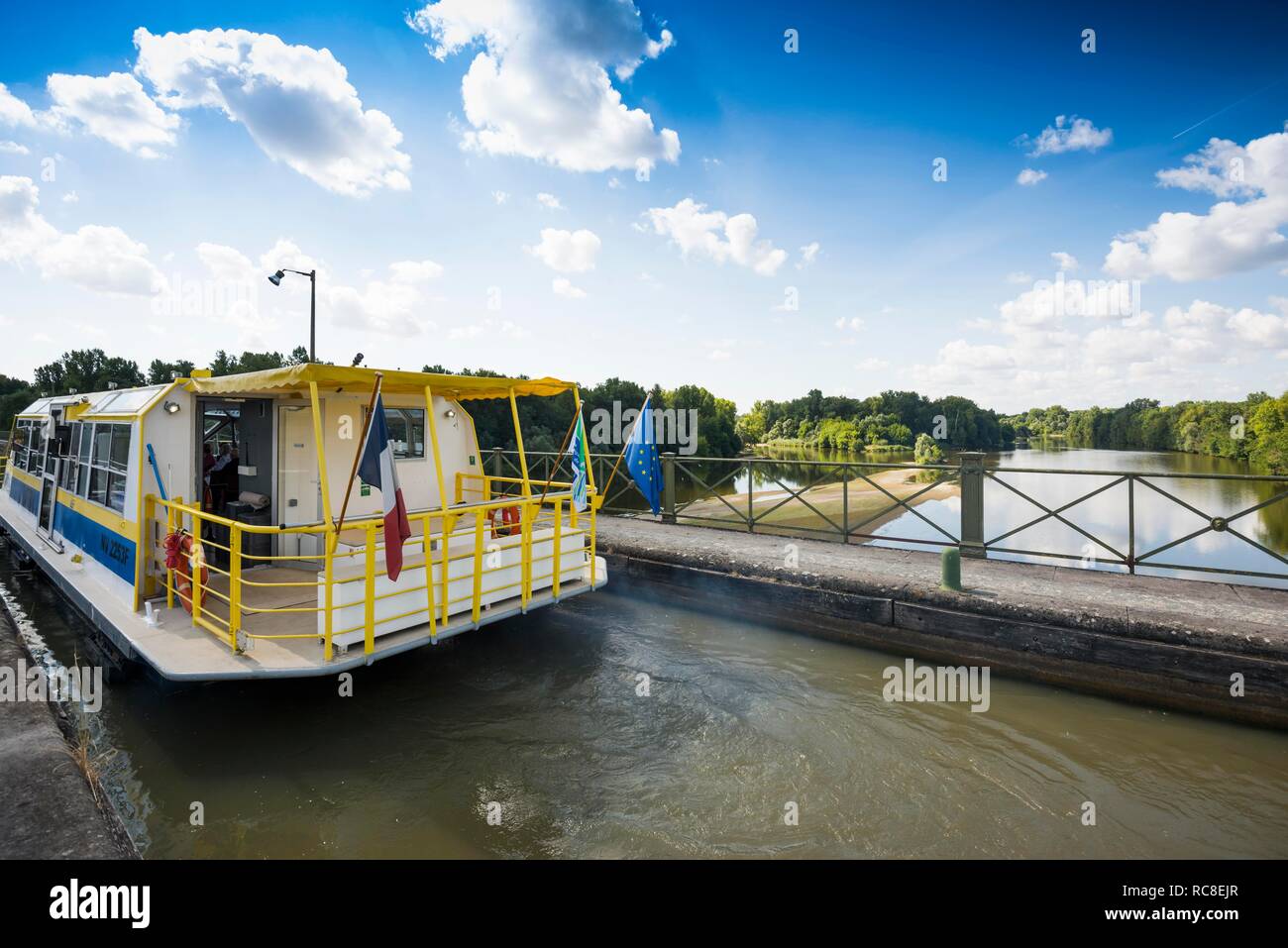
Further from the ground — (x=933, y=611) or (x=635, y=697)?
(x=933, y=611)

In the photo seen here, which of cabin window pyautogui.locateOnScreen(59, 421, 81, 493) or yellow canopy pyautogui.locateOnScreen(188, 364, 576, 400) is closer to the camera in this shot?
yellow canopy pyautogui.locateOnScreen(188, 364, 576, 400)

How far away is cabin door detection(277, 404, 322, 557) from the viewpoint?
25.5 feet

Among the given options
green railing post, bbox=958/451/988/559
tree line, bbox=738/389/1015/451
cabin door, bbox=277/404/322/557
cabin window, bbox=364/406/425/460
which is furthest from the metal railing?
tree line, bbox=738/389/1015/451

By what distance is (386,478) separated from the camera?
16.7 ft

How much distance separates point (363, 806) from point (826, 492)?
31711 millimetres

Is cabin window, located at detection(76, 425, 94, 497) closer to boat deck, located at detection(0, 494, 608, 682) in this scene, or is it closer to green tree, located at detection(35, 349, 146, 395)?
boat deck, located at detection(0, 494, 608, 682)

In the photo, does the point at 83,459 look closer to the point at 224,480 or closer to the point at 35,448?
the point at 224,480

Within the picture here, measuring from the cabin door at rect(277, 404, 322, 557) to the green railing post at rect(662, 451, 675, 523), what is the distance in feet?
21.4

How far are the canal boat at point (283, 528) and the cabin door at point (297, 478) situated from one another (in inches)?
0.7

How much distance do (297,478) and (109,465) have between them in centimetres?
216

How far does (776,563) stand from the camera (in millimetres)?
9234

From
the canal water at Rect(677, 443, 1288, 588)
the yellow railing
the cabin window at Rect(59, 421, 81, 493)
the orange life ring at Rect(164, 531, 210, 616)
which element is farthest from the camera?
the canal water at Rect(677, 443, 1288, 588)
